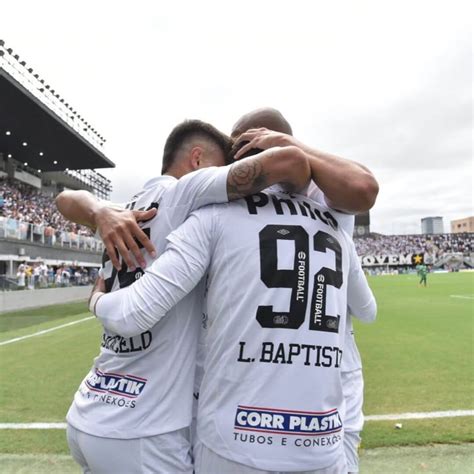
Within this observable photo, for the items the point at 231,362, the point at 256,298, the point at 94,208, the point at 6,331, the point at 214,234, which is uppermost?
the point at 94,208

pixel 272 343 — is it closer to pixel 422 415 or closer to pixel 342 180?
pixel 342 180

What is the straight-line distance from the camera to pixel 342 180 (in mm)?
1657

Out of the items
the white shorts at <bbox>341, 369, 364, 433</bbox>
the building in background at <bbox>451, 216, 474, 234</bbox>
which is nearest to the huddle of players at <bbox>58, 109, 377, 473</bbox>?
the white shorts at <bbox>341, 369, 364, 433</bbox>

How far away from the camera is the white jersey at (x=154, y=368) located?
5.21 feet

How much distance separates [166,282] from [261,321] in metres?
0.35

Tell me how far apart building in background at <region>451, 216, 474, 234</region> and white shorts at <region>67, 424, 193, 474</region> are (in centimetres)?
14984

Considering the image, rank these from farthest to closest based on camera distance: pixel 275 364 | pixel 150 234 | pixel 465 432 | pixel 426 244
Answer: pixel 426 244 → pixel 465 432 → pixel 150 234 → pixel 275 364

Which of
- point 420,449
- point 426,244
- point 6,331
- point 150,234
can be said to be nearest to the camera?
point 150,234

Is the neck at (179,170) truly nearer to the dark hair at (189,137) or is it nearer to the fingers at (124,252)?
the dark hair at (189,137)

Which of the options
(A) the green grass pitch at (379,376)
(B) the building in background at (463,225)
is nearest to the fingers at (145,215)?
(A) the green grass pitch at (379,376)

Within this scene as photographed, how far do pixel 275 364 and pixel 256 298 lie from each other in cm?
23

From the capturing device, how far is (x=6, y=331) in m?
12.9

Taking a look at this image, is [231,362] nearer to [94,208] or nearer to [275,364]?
[275,364]

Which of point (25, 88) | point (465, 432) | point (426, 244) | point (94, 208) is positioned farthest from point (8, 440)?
point (426, 244)
